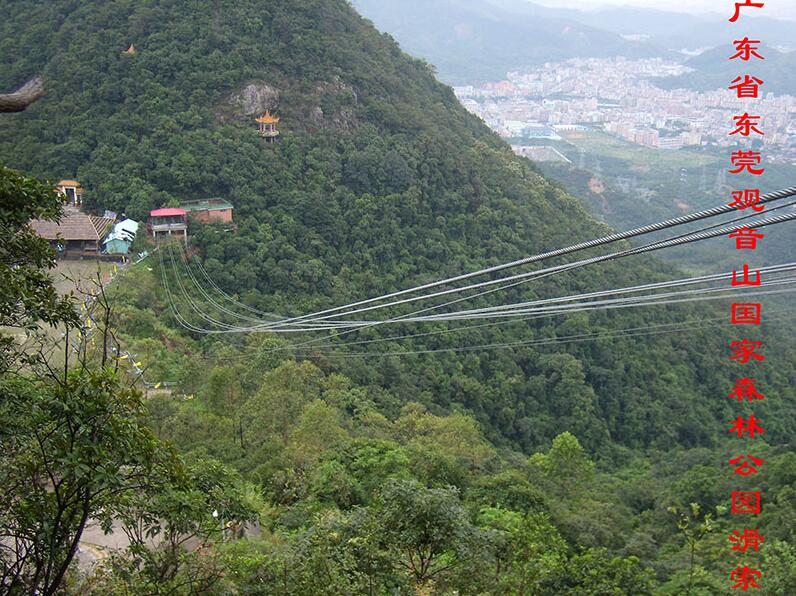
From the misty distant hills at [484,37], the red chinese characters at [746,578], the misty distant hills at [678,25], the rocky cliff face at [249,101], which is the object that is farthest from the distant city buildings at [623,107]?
the red chinese characters at [746,578]

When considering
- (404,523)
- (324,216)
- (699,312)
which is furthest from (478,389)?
(404,523)

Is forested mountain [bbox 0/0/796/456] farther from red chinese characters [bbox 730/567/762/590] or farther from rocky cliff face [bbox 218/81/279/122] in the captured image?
red chinese characters [bbox 730/567/762/590]

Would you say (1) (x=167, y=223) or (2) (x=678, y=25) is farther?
(2) (x=678, y=25)

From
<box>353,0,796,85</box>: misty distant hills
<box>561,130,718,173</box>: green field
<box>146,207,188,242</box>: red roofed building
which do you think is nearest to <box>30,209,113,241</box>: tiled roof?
<box>146,207,188,242</box>: red roofed building

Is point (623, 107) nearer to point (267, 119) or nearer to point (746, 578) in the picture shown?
point (267, 119)

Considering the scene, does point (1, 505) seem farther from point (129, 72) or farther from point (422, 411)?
point (129, 72)


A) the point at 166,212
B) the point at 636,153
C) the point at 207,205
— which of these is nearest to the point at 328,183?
the point at 207,205
